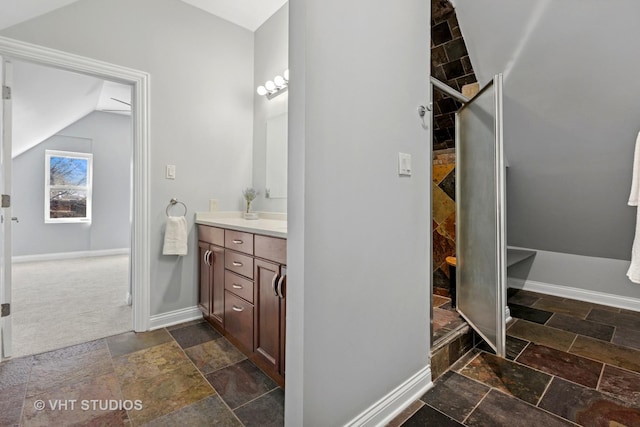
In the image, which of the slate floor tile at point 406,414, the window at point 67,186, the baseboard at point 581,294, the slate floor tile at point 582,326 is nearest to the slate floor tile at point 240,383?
the slate floor tile at point 406,414

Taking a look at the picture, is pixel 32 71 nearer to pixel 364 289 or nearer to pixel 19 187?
pixel 19 187

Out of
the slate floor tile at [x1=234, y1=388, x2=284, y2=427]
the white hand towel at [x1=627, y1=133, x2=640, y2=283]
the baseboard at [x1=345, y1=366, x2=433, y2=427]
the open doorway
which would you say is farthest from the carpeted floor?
the white hand towel at [x1=627, y1=133, x2=640, y2=283]

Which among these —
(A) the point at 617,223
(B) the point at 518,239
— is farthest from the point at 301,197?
(B) the point at 518,239

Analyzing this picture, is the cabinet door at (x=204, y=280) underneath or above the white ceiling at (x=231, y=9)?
underneath

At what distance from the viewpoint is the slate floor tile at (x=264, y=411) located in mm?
1373

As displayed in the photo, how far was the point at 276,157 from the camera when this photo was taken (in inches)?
107

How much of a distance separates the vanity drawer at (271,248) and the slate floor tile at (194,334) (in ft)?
3.18

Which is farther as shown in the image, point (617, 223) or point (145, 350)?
point (617, 223)

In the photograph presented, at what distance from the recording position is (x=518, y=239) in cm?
327

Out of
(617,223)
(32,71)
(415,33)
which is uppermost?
(32,71)

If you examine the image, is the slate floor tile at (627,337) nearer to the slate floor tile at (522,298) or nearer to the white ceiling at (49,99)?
the slate floor tile at (522,298)

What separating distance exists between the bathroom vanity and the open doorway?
827 mm

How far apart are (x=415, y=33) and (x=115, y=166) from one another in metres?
6.07

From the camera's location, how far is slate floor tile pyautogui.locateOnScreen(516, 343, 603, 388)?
1712 mm
